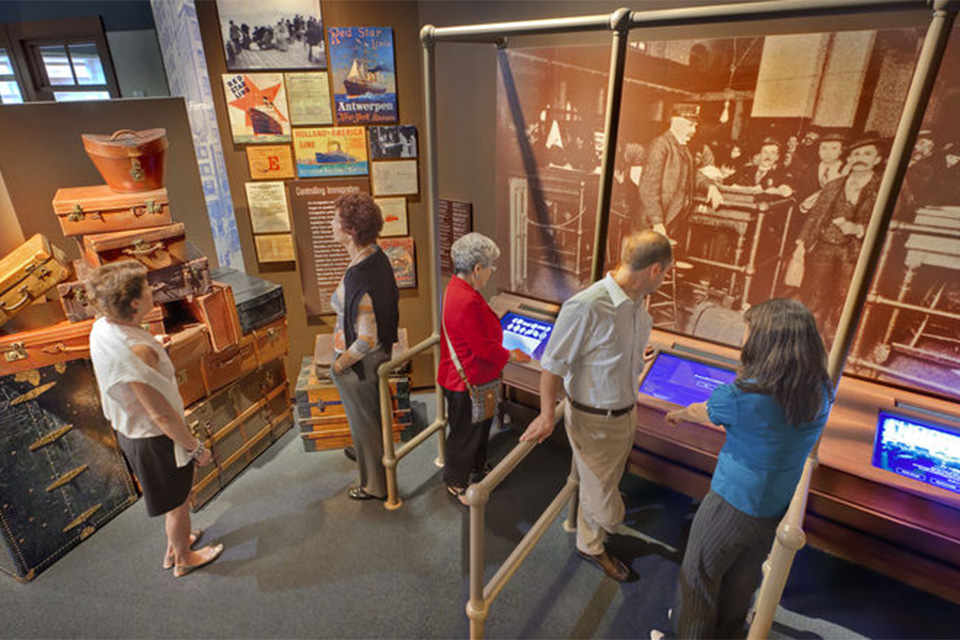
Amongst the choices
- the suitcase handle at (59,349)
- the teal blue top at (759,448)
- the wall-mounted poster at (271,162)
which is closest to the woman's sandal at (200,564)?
the suitcase handle at (59,349)

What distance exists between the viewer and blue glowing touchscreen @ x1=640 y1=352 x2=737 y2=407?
8.63 feet

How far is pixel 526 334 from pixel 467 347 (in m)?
0.63

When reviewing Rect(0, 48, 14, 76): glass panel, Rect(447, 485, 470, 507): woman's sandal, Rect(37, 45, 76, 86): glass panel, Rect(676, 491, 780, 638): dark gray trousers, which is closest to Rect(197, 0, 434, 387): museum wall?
Rect(447, 485, 470, 507): woman's sandal

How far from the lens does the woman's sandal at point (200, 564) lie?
9.20ft

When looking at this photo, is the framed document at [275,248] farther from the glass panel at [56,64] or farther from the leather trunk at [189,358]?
the glass panel at [56,64]

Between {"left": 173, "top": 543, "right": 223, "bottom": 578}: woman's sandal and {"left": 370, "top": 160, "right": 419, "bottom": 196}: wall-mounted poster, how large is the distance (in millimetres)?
2452

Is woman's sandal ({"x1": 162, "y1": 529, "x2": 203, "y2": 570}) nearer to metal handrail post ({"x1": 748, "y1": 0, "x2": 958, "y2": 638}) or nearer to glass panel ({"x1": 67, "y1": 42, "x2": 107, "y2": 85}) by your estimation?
metal handrail post ({"x1": 748, "y1": 0, "x2": 958, "y2": 638})

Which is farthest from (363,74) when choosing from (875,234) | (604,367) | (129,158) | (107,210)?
(875,234)

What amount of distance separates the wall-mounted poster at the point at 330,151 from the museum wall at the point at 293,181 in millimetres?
187

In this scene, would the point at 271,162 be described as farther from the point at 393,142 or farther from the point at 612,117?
the point at 612,117

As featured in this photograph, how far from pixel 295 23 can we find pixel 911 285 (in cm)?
367

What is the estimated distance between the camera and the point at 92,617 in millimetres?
2596

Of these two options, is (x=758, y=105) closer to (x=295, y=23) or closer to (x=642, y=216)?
(x=642, y=216)

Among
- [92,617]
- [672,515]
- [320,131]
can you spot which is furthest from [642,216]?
[92,617]
